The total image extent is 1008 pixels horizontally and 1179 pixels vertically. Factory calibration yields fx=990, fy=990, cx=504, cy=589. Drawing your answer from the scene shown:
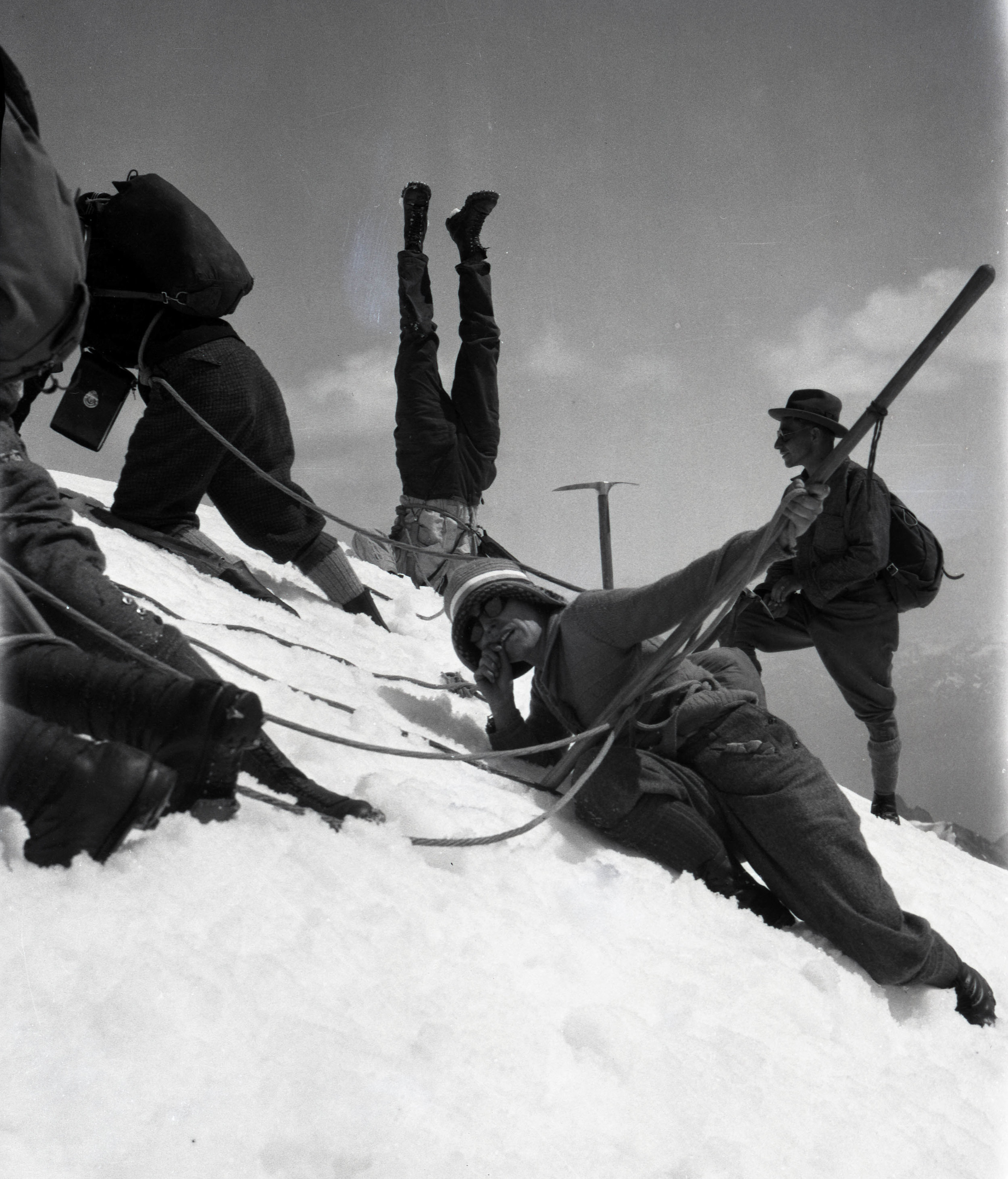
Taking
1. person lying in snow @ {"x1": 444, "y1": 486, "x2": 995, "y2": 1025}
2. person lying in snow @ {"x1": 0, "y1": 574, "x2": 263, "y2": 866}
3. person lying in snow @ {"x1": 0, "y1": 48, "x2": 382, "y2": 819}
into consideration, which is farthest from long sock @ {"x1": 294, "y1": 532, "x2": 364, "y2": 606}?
person lying in snow @ {"x1": 0, "y1": 574, "x2": 263, "y2": 866}

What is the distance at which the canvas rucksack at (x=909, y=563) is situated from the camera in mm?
4617

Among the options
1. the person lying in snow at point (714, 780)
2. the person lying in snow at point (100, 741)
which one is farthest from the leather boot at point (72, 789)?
the person lying in snow at point (714, 780)

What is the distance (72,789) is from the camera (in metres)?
1.51

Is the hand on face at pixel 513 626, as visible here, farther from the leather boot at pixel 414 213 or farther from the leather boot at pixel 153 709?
the leather boot at pixel 414 213

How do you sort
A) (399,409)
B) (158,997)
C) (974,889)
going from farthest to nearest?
(399,409), (974,889), (158,997)

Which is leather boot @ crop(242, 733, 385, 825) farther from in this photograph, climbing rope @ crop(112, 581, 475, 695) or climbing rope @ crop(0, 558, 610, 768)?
climbing rope @ crop(112, 581, 475, 695)

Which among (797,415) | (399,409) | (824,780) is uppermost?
(797,415)

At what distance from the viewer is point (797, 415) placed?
4.53 m

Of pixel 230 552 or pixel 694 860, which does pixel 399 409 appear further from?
pixel 694 860

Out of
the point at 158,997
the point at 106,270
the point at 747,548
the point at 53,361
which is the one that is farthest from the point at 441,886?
the point at 106,270

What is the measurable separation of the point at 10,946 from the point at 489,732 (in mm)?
1895

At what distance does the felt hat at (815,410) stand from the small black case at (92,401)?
2893 mm

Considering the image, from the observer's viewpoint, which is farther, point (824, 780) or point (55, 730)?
point (824, 780)

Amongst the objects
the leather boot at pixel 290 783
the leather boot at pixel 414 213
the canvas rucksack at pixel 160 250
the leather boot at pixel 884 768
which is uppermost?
the leather boot at pixel 414 213
